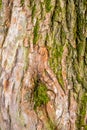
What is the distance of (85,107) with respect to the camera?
239 cm

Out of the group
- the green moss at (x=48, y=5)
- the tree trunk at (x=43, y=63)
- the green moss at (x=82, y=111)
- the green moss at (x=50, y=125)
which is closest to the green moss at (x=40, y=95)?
the tree trunk at (x=43, y=63)

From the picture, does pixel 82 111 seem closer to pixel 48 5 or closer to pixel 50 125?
pixel 50 125

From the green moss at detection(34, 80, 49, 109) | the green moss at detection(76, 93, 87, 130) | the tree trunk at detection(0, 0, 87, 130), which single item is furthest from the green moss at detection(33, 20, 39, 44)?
the green moss at detection(76, 93, 87, 130)

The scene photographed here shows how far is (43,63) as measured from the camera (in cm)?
230

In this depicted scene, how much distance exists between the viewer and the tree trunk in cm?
230

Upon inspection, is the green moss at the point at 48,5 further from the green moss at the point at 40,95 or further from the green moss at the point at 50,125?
the green moss at the point at 50,125

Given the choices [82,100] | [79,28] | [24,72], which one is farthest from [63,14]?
[82,100]

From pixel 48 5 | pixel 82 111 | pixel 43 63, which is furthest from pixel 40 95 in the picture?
pixel 48 5

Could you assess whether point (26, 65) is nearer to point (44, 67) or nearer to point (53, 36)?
point (44, 67)

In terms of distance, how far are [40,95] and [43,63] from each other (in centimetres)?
25

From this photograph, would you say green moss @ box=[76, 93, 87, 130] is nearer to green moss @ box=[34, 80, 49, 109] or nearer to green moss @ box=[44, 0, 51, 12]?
green moss @ box=[34, 80, 49, 109]

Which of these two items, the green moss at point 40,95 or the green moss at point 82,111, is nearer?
the green moss at point 40,95

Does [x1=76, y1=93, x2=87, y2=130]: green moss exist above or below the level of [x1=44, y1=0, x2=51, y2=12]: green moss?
below

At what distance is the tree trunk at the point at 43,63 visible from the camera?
2.30m
